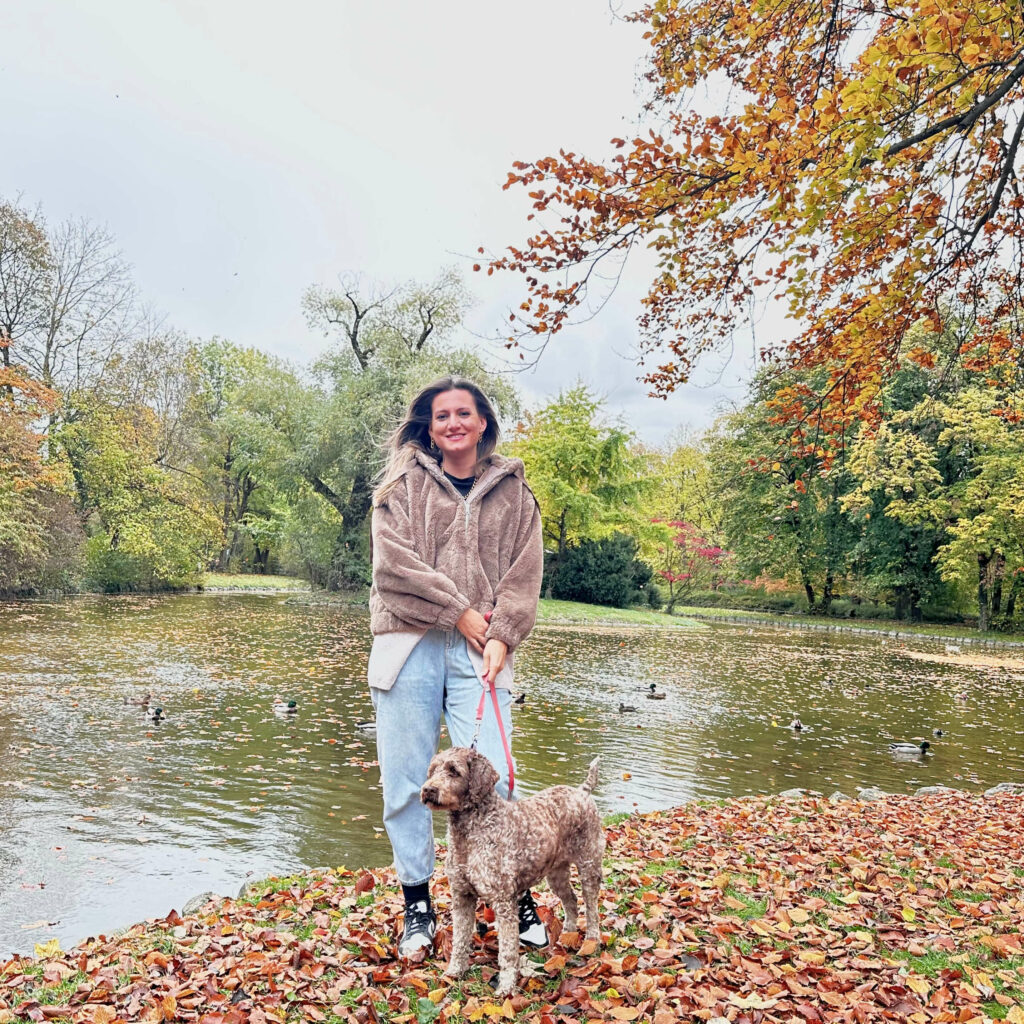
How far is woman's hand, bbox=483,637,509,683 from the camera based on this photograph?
124 inches

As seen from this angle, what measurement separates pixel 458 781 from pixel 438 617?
0.66 m

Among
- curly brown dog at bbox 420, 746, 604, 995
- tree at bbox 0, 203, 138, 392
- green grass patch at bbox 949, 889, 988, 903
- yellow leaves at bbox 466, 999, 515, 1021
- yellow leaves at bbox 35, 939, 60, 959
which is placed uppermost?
tree at bbox 0, 203, 138, 392

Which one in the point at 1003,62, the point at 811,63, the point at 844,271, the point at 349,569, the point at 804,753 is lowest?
the point at 804,753

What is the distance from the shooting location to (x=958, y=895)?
4516mm

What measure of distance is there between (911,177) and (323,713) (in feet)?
30.2

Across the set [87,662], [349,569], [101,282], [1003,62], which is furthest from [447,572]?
[101,282]

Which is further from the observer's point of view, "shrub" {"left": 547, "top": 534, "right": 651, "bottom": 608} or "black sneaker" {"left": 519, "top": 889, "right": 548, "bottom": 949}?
"shrub" {"left": 547, "top": 534, "right": 651, "bottom": 608}

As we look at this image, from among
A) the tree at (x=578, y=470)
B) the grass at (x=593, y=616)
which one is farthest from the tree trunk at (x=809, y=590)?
the tree at (x=578, y=470)

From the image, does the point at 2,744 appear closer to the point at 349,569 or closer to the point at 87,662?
the point at 87,662

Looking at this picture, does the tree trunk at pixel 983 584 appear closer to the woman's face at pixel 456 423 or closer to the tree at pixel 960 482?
the tree at pixel 960 482

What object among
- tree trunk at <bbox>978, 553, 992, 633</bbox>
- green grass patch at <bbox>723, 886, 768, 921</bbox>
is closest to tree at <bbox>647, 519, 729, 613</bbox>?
tree trunk at <bbox>978, 553, 992, 633</bbox>

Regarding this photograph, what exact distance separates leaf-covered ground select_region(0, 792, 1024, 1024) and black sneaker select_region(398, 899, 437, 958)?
0.07 metres

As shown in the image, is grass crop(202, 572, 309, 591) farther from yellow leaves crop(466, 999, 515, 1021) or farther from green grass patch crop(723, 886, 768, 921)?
yellow leaves crop(466, 999, 515, 1021)

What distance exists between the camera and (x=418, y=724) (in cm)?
322
